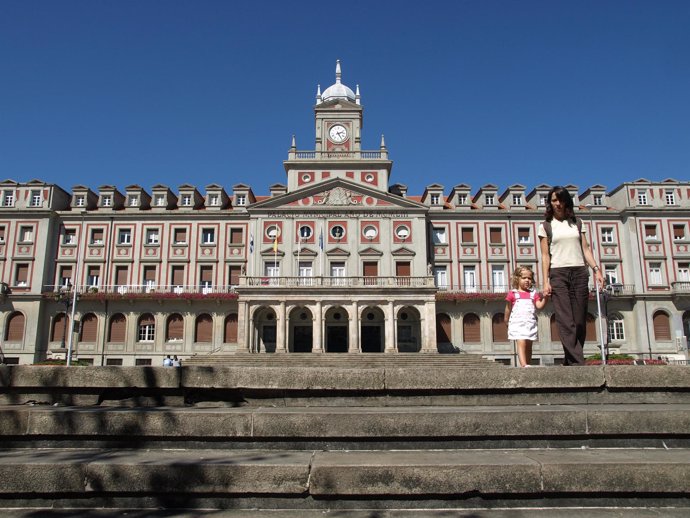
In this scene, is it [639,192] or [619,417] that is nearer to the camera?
[619,417]

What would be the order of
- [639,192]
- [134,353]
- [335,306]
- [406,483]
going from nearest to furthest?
1. [406,483]
2. [335,306]
3. [134,353]
4. [639,192]

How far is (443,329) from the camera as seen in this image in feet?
132

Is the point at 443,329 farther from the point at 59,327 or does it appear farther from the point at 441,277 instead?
the point at 59,327

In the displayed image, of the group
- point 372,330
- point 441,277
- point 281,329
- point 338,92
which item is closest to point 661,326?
point 441,277

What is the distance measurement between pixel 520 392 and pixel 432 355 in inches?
1084

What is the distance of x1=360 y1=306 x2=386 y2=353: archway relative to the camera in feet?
126

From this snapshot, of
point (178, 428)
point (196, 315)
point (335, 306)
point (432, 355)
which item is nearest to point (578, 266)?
point (178, 428)

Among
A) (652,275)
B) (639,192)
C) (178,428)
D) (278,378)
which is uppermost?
(639,192)

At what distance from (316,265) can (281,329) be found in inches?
237

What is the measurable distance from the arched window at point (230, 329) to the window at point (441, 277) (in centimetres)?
1573

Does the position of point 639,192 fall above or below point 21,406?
above

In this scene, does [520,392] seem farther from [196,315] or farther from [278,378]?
[196,315]

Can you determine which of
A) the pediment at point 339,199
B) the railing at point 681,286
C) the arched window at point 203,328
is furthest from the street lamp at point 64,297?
the railing at point 681,286

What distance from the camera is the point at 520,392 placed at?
6742 millimetres
